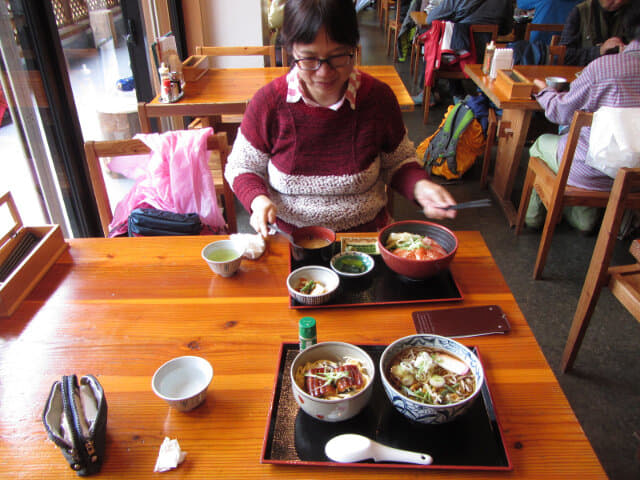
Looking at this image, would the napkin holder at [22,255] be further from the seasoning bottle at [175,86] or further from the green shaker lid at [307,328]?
the seasoning bottle at [175,86]

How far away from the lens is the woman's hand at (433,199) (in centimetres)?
123

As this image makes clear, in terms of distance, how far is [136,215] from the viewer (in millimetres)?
1653

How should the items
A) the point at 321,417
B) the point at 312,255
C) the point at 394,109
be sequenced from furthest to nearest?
the point at 394,109 < the point at 312,255 < the point at 321,417

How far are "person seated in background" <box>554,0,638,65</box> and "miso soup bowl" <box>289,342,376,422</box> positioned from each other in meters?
3.87

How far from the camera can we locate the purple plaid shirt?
206cm

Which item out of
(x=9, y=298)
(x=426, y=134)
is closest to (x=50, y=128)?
(x=9, y=298)

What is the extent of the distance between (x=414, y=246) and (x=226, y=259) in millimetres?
493

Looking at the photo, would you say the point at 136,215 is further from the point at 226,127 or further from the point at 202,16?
the point at 202,16

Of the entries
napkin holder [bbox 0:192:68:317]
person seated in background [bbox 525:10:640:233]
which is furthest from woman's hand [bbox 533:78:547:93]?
napkin holder [bbox 0:192:68:317]

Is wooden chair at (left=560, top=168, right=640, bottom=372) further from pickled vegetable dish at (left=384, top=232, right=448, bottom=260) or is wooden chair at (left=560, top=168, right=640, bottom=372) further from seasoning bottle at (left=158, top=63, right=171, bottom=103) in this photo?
seasoning bottle at (left=158, top=63, right=171, bottom=103)

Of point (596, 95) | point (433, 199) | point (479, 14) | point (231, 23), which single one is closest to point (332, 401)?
point (433, 199)

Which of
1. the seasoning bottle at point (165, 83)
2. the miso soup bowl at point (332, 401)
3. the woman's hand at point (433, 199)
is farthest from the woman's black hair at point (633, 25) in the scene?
the seasoning bottle at point (165, 83)

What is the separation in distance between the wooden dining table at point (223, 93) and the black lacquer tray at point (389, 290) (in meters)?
1.37

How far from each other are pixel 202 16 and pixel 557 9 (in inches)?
137
